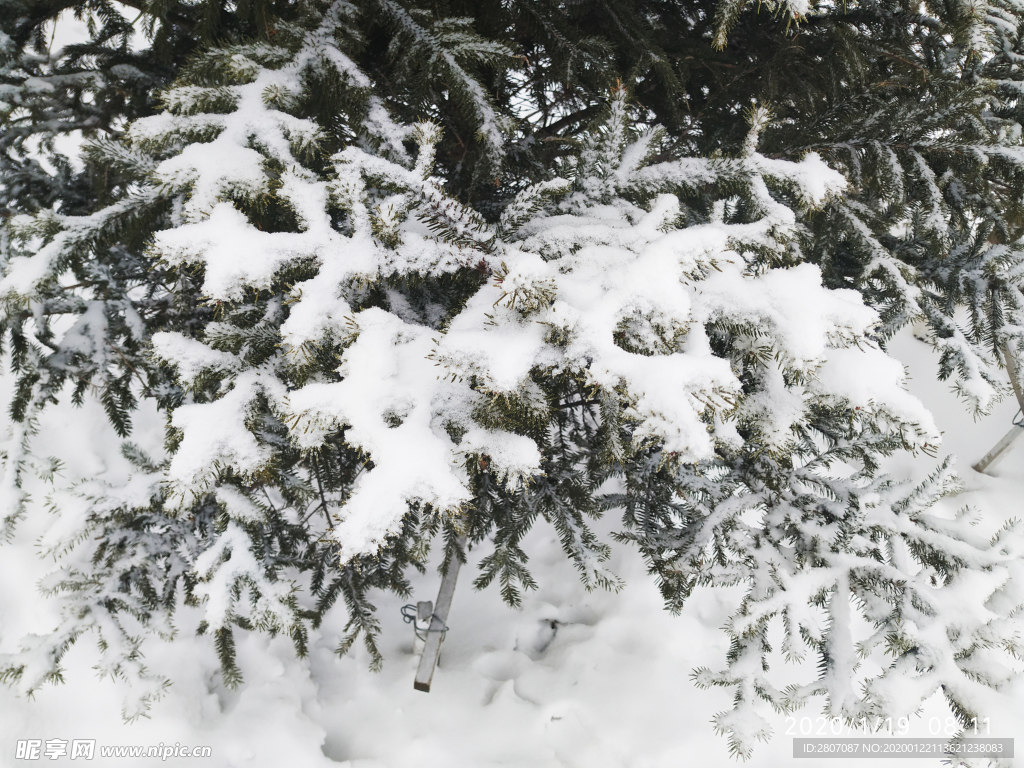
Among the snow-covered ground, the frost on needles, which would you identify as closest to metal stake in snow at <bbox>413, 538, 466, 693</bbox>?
the snow-covered ground

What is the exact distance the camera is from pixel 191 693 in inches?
91.3

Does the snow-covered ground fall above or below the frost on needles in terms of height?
below

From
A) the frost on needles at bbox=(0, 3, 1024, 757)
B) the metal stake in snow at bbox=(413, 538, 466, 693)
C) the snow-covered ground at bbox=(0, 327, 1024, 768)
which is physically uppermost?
the frost on needles at bbox=(0, 3, 1024, 757)

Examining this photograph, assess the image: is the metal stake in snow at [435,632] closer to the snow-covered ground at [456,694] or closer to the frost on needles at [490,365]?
the snow-covered ground at [456,694]

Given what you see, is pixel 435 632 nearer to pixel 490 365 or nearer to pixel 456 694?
pixel 456 694

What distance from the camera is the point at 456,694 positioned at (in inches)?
96.9

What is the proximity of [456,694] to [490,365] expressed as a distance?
2.34 m

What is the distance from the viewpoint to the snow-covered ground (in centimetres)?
219

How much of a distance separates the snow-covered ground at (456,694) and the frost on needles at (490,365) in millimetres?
886

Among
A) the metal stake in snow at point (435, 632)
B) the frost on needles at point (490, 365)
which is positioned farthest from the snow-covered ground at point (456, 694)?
the frost on needles at point (490, 365)

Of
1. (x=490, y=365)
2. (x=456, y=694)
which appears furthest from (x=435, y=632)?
(x=490, y=365)

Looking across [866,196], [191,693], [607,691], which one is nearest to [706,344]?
[866,196]

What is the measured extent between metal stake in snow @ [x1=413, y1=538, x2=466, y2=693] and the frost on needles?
2.67 feet

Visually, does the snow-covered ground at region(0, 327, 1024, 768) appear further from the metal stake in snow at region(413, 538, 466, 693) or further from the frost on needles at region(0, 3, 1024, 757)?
the frost on needles at region(0, 3, 1024, 757)
